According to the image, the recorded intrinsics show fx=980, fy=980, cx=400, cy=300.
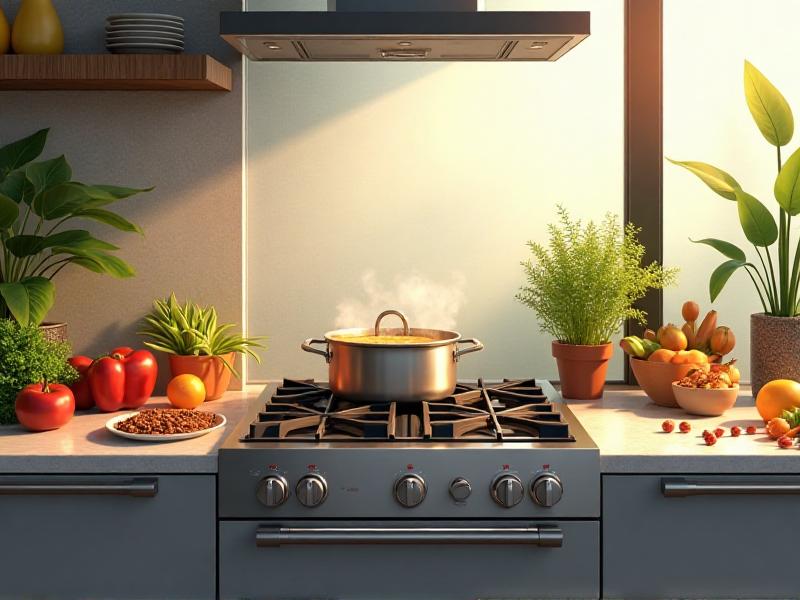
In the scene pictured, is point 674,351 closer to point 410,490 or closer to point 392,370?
point 392,370

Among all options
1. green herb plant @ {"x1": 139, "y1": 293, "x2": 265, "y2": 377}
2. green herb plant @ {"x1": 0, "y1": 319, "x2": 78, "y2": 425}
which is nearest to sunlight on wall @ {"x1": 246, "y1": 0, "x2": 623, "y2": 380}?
green herb plant @ {"x1": 139, "y1": 293, "x2": 265, "y2": 377}

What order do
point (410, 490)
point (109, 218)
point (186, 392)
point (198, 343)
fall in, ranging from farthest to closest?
point (198, 343)
point (109, 218)
point (186, 392)
point (410, 490)

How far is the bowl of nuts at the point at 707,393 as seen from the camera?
2426mm

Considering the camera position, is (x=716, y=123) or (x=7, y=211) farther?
(x=716, y=123)

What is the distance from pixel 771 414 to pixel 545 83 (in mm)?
1116

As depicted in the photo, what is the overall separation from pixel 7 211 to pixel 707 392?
1.80 meters

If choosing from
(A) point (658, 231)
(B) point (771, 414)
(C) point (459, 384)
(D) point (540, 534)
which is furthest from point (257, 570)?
(A) point (658, 231)

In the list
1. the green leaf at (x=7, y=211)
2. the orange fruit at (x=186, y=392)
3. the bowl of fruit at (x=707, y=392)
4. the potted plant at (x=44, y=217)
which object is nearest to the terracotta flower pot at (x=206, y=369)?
the orange fruit at (x=186, y=392)

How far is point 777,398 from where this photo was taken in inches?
91.7

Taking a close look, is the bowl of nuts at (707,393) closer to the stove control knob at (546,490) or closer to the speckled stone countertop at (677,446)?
the speckled stone countertop at (677,446)

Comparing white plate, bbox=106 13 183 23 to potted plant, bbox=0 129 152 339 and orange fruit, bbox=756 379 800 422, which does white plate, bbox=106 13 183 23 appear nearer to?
potted plant, bbox=0 129 152 339

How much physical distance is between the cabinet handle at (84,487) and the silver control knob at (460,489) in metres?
0.64

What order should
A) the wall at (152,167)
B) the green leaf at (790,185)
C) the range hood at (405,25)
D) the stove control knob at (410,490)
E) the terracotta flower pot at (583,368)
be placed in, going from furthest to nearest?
the wall at (152,167) < the terracotta flower pot at (583,368) < the green leaf at (790,185) < the range hood at (405,25) < the stove control knob at (410,490)

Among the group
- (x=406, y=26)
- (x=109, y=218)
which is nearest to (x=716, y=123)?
(x=406, y=26)
